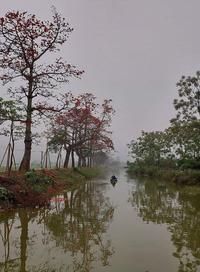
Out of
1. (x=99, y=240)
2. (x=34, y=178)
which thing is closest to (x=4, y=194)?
(x=34, y=178)

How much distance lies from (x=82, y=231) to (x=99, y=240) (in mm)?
1002

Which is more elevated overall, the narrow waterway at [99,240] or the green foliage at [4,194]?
the green foliage at [4,194]

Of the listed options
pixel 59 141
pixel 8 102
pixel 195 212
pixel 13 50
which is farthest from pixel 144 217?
pixel 59 141

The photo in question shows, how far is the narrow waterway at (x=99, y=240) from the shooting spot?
627cm

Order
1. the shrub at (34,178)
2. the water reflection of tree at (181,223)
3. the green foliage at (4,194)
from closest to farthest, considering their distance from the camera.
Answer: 1. the water reflection of tree at (181,223)
2. the green foliage at (4,194)
3. the shrub at (34,178)

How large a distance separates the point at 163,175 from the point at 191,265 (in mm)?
32200

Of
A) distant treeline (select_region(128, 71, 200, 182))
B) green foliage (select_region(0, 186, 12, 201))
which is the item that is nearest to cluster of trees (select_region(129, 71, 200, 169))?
distant treeline (select_region(128, 71, 200, 182))

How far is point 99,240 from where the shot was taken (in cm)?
823

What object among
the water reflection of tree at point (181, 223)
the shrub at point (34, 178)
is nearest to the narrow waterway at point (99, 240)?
the water reflection of tree at point (181, 223)

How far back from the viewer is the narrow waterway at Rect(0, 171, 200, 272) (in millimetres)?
6270

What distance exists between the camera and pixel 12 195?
12508 millimetres

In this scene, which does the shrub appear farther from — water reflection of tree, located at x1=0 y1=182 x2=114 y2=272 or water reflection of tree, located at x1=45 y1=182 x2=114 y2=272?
water reflection of tree, located at x1=0 y1=182 x2=114 y2=272

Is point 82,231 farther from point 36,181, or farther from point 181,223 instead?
point 36,181

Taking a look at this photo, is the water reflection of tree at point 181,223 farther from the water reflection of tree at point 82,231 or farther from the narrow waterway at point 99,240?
the water reflection of tree at point 82,231
